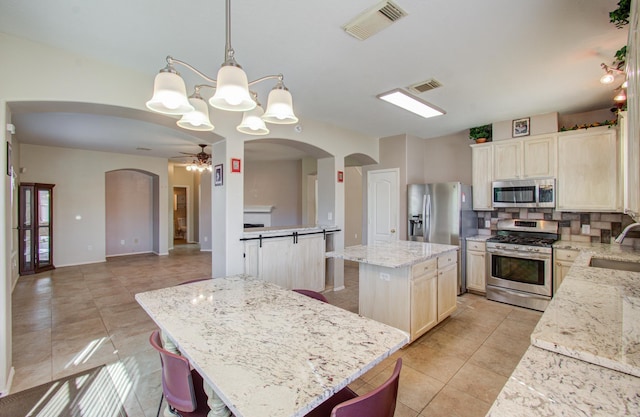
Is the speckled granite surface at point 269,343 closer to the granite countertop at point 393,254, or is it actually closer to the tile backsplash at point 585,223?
the granite countertop at point 393,254

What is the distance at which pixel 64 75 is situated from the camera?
234 cm

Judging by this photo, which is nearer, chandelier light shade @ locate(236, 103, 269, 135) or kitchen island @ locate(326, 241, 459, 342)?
chandelier light shade @ locate(236, 103, 269, 135)

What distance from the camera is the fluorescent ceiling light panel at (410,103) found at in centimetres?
330

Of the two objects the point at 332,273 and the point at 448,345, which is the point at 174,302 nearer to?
the point at 448,345

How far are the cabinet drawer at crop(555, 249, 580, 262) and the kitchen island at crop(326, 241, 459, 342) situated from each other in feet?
4.96

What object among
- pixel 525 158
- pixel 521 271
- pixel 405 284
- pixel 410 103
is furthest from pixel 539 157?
pixel 405 284

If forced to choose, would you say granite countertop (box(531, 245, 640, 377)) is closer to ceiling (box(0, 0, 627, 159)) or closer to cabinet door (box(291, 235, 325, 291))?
ceiling (box(0, 0, 627, 159))

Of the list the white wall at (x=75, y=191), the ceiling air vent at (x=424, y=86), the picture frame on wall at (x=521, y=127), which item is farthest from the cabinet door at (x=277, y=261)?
the white wall at (x=75, y=191)

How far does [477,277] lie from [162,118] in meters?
4.70

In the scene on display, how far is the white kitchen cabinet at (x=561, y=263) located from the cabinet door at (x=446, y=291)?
54.1 inches

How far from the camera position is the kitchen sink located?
8.98ft

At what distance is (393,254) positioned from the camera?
9.71ft

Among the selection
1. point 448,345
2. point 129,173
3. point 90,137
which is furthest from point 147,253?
point 448,345

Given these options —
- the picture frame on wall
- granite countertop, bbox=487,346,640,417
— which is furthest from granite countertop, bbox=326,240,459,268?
the picture frame on wall
